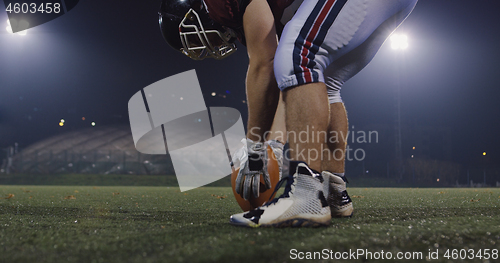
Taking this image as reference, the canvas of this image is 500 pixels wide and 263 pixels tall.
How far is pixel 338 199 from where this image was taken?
4.99 ft

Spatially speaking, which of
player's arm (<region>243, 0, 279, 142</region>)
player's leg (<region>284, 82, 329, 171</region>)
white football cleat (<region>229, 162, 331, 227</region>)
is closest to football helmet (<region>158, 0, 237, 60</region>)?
player's arm (<region>243, 0, 279, 142</region>)

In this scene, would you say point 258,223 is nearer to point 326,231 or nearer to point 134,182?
point 326,231

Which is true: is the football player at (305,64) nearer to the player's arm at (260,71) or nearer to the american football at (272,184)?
the player's arm at (260,71)

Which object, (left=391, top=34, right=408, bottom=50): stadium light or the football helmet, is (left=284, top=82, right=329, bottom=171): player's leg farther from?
(left=391, top=34, right=408, bottom=50): stadium light

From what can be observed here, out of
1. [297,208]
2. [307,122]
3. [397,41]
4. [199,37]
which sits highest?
[397,41]

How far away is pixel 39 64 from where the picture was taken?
1981 centimetres

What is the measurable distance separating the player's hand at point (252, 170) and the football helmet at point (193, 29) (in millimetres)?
650

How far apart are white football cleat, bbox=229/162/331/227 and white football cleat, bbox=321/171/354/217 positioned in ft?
1.25

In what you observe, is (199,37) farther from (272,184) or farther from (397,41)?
(397,41)

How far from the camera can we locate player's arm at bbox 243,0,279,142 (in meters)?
1.60

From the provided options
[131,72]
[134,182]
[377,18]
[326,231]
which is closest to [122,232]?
[326,231]

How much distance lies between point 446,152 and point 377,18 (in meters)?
23.3

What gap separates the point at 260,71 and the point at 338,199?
2.45 feet

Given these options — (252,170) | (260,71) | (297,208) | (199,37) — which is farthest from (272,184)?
(199,37)
